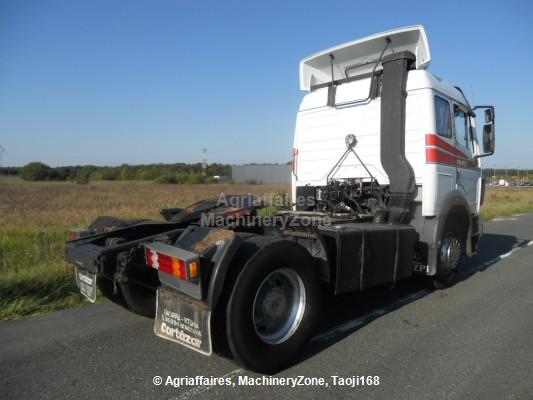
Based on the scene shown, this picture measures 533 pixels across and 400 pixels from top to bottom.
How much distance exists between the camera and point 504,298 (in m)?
4.91

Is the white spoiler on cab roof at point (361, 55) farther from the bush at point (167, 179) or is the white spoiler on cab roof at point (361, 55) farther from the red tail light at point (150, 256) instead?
the bush at point (167, 179)

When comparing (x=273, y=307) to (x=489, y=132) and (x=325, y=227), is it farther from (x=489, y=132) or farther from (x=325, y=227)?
(x=489, y=132)

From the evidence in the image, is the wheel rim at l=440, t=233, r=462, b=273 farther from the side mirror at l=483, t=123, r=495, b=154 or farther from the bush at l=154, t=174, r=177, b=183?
the bush at l=154, t=174, r=177, b=183

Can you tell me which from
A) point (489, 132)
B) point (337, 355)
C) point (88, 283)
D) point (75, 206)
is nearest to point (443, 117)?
point (489, 132)

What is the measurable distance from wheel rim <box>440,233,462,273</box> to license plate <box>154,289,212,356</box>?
11.9ft

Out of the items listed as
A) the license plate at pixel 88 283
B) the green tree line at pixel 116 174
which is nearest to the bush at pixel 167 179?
the green tree line at pixel 116 174

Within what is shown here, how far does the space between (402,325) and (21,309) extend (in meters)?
4.09

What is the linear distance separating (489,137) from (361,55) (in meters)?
2.40

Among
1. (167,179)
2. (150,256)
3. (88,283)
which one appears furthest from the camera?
(167,179)

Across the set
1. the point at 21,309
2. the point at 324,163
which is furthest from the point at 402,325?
the point at 21,309

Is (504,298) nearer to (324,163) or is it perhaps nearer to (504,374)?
(504,374)

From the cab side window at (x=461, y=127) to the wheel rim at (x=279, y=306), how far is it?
12.0 feet

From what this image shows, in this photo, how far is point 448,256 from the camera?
515cm

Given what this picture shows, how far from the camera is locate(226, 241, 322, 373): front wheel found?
108 inches
